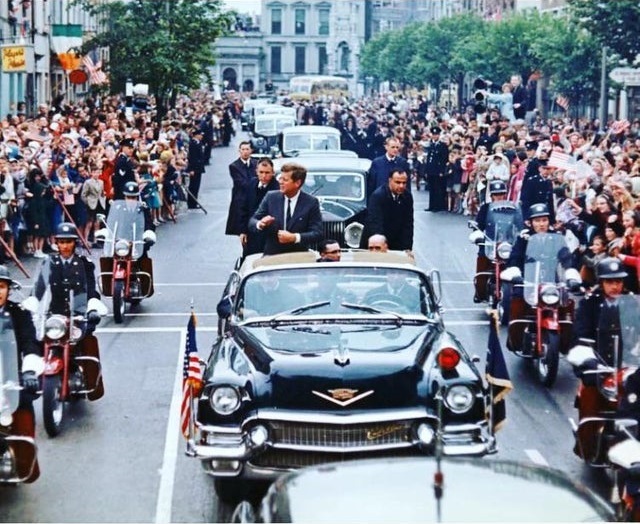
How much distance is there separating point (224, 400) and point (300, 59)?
18357cm

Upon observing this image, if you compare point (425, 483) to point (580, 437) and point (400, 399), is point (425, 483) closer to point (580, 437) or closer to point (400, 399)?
point (400, 399)

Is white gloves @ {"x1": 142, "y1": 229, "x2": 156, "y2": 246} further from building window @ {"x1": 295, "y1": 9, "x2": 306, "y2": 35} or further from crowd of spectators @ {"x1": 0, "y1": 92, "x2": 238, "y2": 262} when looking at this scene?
building window @ {"x1": 295, "y1": 9, "x2": 306, "y2": 35}

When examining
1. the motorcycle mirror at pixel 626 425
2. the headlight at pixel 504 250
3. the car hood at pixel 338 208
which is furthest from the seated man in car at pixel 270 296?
the car hood at pixel 338 208

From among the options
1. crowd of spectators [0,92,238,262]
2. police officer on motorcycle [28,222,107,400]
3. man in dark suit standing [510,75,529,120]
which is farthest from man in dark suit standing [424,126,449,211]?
police officer on motorcycle [28,222,107,400]

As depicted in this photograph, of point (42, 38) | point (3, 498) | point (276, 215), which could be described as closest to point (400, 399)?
point (3, 498)

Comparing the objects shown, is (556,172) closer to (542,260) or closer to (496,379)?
(542,260)

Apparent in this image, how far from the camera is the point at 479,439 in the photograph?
36.0ft

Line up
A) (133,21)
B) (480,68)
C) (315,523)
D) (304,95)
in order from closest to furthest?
(315,523) < (133,21) < (480,68) < (304,95)

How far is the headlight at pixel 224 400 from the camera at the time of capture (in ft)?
35.8

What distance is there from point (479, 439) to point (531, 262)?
598 centimetres

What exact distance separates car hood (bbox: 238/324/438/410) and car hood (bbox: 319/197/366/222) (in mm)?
12725

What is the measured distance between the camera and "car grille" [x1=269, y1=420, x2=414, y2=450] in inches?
421

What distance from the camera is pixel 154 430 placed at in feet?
45.5

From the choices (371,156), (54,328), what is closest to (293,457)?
(54,328)
